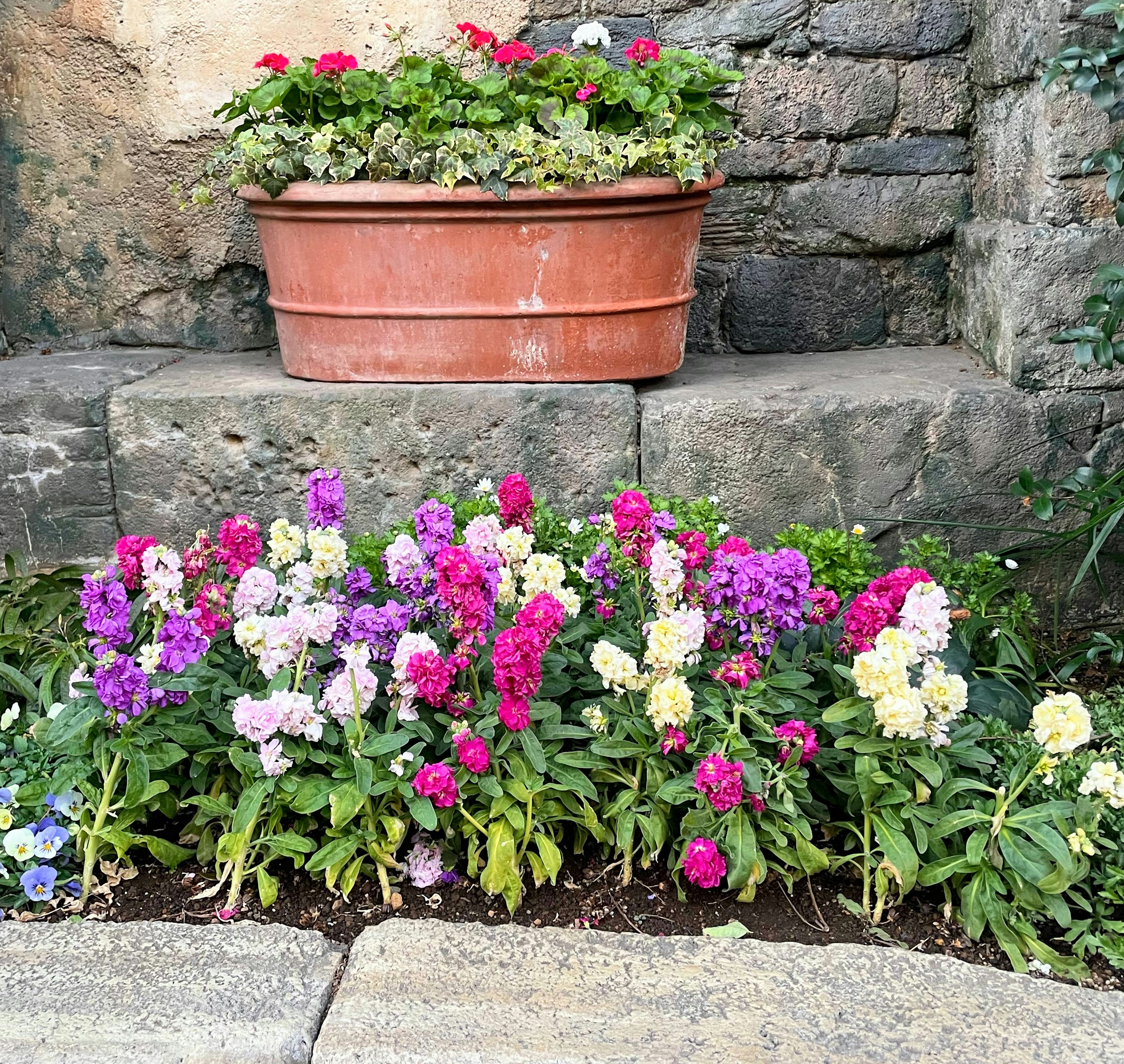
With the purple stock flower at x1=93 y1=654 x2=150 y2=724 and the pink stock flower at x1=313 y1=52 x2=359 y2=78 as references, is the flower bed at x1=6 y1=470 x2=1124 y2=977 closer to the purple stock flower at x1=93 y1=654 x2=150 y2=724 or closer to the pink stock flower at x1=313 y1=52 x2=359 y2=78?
the purple stock flower at x1=93 y1=654 x2=150 y2=724

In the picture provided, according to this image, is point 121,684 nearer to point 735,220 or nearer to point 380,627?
point 380,627

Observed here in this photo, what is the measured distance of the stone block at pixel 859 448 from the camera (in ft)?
9.03

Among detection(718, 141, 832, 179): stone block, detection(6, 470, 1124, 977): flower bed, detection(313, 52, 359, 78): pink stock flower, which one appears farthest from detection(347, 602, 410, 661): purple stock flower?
detection(718, 141, 832, 179): stone block

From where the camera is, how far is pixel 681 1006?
1698 mm

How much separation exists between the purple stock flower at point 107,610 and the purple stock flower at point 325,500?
14.4 inches

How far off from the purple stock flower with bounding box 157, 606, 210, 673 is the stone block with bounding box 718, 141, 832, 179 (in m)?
1.94

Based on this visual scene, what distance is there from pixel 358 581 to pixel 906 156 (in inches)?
→ 77.2

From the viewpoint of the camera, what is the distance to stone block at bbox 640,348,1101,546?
2752 millimetres

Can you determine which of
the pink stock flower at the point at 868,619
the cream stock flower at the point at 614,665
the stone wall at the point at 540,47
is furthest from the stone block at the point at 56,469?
the pink stock flower at the point at 868,619

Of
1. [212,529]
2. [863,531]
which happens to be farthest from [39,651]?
[863,531]

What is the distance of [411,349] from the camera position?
278cm

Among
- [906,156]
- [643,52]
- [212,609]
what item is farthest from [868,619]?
[906,156]

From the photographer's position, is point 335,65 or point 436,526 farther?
point 335,65

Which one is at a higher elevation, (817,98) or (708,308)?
(817,98)
